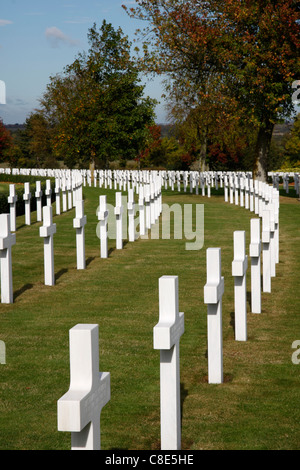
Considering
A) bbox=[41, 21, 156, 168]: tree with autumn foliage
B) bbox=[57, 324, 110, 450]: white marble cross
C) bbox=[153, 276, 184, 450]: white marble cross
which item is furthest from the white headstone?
bbox=[41, 21, 156, 168]: tree with autumn foliage

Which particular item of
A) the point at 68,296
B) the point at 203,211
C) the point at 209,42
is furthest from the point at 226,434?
the point at 209,42

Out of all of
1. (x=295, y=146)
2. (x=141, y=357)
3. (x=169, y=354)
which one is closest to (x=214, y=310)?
(x=141, y=357)

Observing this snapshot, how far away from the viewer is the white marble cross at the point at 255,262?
8.80 metres

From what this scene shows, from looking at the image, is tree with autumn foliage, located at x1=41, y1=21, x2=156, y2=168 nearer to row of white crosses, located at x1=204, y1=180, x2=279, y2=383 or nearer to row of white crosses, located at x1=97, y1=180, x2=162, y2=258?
row of white crosses, located at x1=97, y1=180, x2=162, y2=258

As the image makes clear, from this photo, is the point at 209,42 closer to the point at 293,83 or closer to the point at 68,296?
the point at 293,83

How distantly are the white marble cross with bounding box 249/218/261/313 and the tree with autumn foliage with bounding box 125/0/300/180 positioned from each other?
18829 mm

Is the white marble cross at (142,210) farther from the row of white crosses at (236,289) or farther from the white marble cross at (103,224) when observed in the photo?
the row of white crosses at (236,289)

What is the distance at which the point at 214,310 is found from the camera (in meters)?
6.26

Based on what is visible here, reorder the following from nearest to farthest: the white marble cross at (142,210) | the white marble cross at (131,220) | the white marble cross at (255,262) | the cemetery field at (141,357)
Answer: the cemetery field at (141,357) < the white marble cross at (255,262) < the white marble cross at (131,220) < the white marble cross at (142,210)

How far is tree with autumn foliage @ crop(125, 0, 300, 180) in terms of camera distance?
2725 cm

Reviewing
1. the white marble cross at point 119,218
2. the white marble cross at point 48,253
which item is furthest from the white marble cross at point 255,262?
the white marble cross at point 119,218

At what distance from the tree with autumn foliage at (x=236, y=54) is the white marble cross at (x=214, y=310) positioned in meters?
21.8

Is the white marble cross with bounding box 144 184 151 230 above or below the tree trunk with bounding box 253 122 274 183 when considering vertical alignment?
below
